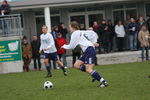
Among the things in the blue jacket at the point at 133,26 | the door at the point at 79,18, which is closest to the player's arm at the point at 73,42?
the blue jacket at the point at 133,26

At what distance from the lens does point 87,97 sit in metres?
11.3

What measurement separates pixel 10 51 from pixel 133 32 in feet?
27.6

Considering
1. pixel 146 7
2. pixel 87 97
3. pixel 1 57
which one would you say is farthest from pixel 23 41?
pixel 87 97

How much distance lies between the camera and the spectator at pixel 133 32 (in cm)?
2910

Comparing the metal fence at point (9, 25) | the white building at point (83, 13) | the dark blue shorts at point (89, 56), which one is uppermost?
the white building at point (83, 13)

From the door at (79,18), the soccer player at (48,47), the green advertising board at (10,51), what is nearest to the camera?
the soccer player at (48,47)

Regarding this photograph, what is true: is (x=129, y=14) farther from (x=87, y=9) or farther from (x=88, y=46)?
(x=88, y=46)

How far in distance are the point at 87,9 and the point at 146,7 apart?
4202 millimetres

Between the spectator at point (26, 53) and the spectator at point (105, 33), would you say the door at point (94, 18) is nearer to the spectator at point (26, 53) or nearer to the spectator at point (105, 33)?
the spectator at point (105, 33)

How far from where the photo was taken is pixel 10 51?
24.8 metres

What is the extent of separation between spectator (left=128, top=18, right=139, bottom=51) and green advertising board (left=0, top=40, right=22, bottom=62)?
775cm

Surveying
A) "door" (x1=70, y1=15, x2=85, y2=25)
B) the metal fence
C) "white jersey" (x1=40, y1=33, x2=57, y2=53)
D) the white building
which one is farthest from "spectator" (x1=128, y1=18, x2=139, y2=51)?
"white jersey" (x1=40, y1=33, x2=57, y2=53)

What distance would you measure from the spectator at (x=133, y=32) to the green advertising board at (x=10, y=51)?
775cm

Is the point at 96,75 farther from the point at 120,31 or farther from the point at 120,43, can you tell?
the point at 120,43
